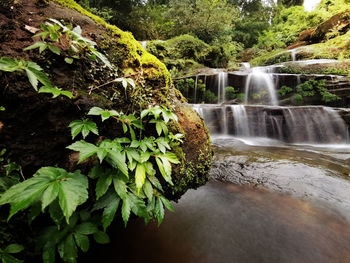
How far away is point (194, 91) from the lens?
33.7ft

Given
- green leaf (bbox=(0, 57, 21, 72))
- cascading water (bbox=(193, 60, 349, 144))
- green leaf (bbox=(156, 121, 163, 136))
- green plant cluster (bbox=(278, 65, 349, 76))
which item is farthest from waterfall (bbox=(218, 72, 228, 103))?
green leaf (bbox=(0, 57, 21, 72))

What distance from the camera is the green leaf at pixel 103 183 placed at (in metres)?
1.12

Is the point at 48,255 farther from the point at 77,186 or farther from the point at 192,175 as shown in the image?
the point at 192,175

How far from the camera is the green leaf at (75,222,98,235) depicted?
1095 millimetres

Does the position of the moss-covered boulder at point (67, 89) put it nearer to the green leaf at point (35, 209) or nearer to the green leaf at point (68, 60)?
the green leaf at point (68, 60)

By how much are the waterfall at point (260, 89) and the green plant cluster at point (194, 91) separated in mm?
2029

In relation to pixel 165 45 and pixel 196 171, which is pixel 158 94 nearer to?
pixel 196 171

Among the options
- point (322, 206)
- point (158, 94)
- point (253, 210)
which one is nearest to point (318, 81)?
point (322, 206)

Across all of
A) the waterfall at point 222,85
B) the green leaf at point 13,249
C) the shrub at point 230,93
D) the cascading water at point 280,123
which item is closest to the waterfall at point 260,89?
the shrub at point 230,93

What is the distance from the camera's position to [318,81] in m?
8.10

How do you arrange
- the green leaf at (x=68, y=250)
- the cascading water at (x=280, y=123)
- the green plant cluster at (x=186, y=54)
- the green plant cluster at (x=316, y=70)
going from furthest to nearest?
1. the green plant cluster at (x=186, y=54)
2. the green plant cluster at (x=316, y=70)
3. the cascading water at (x=280, y=123)
4. the green leaf at (x=68, y=250)

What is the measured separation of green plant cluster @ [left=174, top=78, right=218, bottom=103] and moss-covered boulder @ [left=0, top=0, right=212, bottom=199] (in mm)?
8133

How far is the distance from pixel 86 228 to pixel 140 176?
0.49m

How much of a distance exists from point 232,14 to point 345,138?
14.3 m
